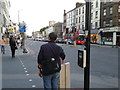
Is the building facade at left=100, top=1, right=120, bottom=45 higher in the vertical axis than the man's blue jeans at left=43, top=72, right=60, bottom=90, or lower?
higher

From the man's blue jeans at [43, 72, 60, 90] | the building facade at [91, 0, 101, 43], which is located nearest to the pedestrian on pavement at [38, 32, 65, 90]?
the man's blue jeans at [43, 72, 60, 90]

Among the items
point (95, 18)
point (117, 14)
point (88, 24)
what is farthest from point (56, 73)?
point (95, 18)

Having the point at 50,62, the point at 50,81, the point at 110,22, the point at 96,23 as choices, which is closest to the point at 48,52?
the point at 50,62

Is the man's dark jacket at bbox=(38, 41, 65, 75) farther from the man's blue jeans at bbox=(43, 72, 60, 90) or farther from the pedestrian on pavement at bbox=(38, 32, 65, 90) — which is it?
the man's blue jeans at bbox=(43, 72, 60, 90)

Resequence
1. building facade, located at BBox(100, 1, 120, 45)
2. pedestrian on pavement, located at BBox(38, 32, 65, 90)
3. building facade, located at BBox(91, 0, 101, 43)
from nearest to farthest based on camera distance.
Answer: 1. pedestrian on pavement, located at BBox(38, 32, 65, 90)
2. building facade, located at BBox(100, 1, 120, 45)
3. building facade, located at BBox(91, 0, 101, 43)

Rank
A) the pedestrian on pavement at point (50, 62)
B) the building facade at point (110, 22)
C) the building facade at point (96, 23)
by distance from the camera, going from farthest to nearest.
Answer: the building facade at point (96, 23) → the building facade at point (110, 22) → the pedestrian on pavement at point (50, 62)

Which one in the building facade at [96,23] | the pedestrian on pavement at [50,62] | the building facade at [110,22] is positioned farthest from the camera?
the building facade at [96,23]

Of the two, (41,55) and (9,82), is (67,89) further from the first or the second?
(9,82)

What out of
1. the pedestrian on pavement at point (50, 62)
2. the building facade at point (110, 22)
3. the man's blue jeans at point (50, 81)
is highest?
the building facade at point (110, 22)

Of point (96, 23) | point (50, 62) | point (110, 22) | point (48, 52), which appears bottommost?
point (50, 62)

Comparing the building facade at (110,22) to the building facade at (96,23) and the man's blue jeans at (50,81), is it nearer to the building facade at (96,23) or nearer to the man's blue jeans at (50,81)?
the building facade at (96,23)

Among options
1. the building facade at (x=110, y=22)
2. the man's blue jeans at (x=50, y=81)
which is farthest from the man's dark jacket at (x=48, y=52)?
the building facade at (x=110, y=22)

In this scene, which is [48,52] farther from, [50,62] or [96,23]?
[96,23]

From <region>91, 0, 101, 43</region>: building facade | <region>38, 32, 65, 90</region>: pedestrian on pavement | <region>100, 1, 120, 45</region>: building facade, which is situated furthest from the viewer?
<region>91, 0, 101, 43</region>: building facade
